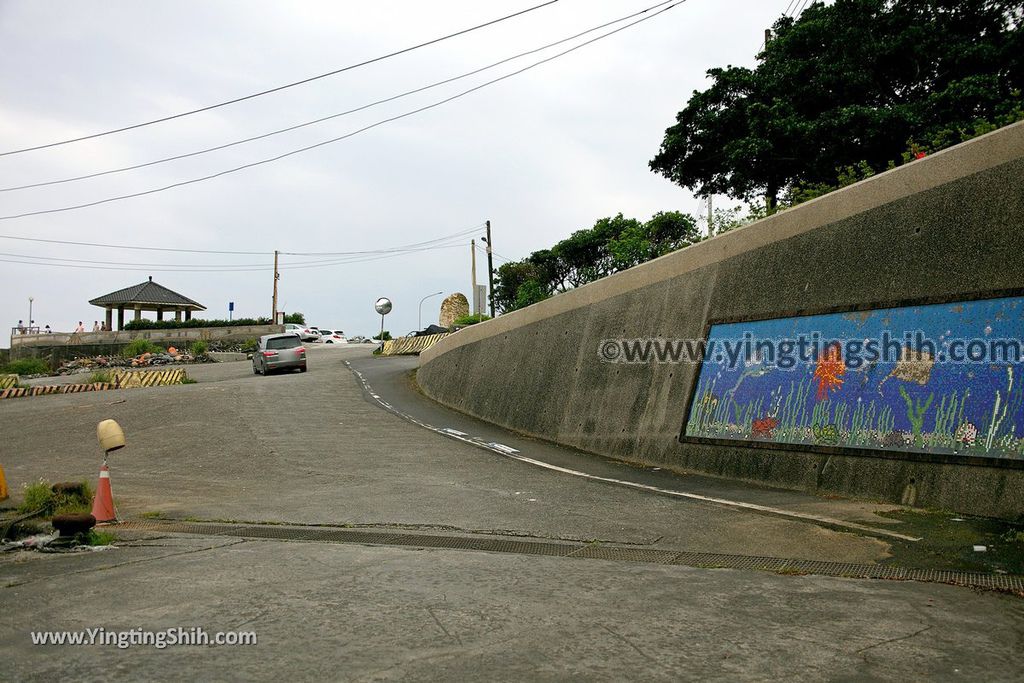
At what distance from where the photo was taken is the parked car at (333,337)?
8138cm

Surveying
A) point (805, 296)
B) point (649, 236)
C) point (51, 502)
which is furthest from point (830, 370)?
point (649, 236)

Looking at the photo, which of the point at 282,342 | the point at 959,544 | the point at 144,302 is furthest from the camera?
the point at 144,302

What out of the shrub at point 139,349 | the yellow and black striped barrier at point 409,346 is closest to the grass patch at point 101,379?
the yellow and black striped barrier at point 409,346

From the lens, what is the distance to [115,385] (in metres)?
36.8

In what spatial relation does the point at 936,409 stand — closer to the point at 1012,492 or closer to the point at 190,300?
the point at 1012,492

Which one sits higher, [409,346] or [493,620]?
[409,346]

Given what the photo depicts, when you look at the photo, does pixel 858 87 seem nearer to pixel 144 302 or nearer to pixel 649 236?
pixel 649 236

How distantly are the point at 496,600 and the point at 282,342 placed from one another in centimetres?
3237

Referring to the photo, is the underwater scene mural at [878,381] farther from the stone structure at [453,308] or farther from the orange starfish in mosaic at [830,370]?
the stone structure at [453,308]

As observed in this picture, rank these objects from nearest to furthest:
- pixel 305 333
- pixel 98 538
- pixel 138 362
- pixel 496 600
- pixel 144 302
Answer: pixel 496 600
pixel 98 538
pixel 138 362
pixel 144 302
pixel 305 333

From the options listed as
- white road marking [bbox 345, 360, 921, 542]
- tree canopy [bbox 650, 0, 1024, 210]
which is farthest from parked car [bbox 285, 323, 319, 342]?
white road marking [bbox 345, 360, 921, 542]

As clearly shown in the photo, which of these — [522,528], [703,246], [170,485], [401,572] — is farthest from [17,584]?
[703,246]

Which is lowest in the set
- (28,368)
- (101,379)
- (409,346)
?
(101,379)

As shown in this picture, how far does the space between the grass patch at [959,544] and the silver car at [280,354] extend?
30.8 meters
